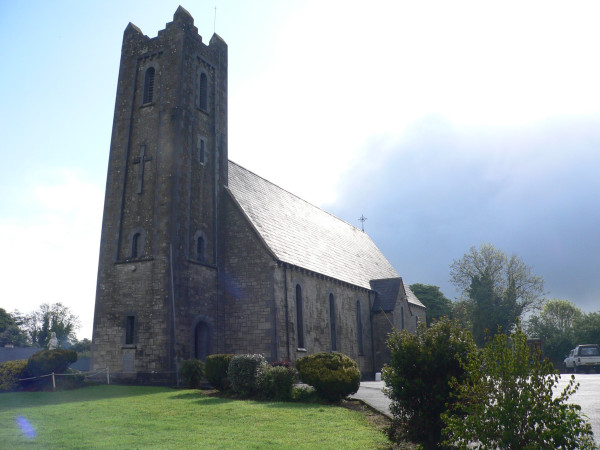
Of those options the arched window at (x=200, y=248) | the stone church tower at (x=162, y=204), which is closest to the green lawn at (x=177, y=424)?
the stone church tower at (x=162, y=204)

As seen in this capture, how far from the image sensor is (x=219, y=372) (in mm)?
19719

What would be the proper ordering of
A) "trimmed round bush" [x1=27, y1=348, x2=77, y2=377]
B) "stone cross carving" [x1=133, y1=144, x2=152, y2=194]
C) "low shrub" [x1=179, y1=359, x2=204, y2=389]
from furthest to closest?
"stone cross carving" [x1=133, y1=144, x2=152, y2=194] < "trimmed round bush" [x1=27, y1=348, x2=77, y2=377] < "low shrub" [x1=179, y1=359, x2=204, y2=389]

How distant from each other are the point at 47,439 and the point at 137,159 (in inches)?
695

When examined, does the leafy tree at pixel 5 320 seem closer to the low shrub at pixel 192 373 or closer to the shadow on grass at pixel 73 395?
the shadow on grass at pixel 73 395

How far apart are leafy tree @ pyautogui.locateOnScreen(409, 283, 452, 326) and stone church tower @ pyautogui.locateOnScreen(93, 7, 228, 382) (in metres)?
46.4

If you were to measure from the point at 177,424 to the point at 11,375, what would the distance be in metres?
13.0

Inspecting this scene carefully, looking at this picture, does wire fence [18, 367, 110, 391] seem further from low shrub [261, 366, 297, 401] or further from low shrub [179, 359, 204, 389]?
low shrub [261, 366, 297, 401]

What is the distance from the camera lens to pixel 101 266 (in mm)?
25125

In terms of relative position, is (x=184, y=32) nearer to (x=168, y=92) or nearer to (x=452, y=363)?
(x=168, y=92)

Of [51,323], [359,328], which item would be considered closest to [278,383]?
[359,328]

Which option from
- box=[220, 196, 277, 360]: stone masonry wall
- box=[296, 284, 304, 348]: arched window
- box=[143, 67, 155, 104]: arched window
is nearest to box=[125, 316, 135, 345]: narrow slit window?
box=[220, 196, 277, 360]: stone masonry wall

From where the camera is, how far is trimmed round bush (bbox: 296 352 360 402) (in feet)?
54.4

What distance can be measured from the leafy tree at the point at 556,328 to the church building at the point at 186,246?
92.7ft

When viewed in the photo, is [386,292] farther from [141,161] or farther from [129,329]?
[141,161]
